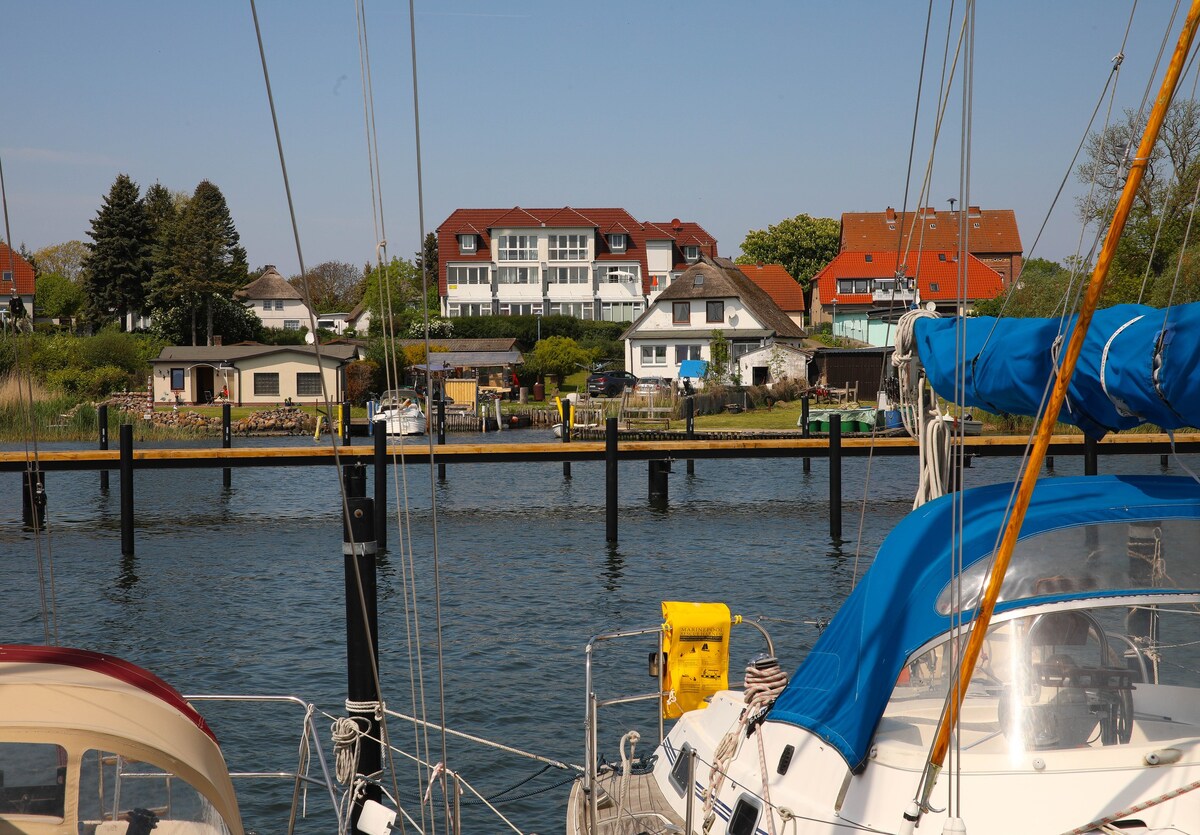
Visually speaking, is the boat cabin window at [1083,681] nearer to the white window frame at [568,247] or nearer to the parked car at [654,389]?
the parked car at [654,389]

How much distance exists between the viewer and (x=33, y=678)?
4.14 metres

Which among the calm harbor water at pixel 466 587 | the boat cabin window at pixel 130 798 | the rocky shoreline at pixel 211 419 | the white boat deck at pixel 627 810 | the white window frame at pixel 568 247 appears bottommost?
the calm harbor water at pixel 466 587

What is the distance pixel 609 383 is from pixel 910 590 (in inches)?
2219

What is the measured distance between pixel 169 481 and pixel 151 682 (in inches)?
Answer: 1317

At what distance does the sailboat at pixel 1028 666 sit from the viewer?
4.43 m

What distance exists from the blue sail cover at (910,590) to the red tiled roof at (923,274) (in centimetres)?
6777

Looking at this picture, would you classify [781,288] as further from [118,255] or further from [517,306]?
[118,255]

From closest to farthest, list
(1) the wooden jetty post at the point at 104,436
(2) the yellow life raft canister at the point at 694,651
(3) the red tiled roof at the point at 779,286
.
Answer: (2) the yellow life raft canister at the point at 694,651 < (1) the wooden jetty post at the point at 104,436 < (3) the red tiled roof at the point at 779,286

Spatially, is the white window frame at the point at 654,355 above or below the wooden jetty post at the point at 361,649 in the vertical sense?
above

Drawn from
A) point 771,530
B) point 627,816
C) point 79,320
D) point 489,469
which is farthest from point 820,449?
point 79,320

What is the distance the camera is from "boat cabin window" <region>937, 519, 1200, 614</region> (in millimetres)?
4840

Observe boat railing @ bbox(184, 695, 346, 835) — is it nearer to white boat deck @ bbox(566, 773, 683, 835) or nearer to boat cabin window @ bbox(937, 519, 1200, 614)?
white boat deck @ bbox(566, 773, 683, 835)

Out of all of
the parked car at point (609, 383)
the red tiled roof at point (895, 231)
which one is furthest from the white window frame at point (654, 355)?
the red tiled roof at point (895, 231)

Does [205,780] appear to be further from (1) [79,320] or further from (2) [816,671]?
(1) [79,320]
